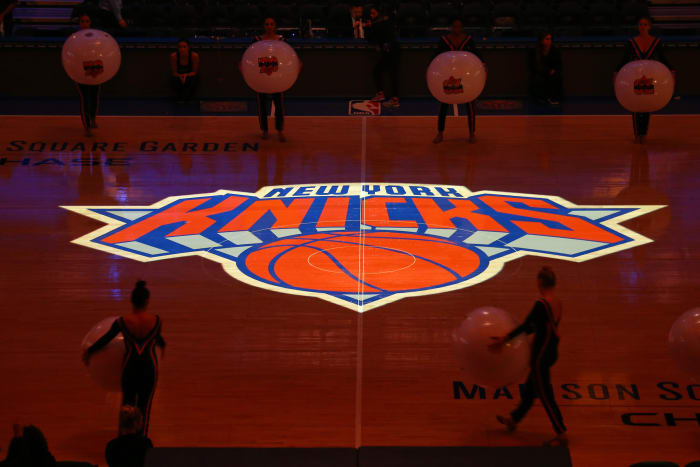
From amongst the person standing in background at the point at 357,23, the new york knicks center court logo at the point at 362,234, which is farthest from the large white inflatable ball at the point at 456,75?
the person standing in background at the point at 357,23

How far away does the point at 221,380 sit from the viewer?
6320mm

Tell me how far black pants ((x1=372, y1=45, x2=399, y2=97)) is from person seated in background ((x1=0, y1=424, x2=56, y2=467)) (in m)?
11.5

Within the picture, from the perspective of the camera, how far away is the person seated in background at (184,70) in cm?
1459

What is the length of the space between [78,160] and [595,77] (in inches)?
335

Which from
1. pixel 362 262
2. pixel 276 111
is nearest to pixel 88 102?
pixel 276 111

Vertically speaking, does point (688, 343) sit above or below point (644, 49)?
below

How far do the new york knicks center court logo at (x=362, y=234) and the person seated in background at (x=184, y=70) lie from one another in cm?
450

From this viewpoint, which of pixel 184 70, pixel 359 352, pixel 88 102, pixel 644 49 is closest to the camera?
pixel 359 352

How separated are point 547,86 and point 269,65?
5249mm

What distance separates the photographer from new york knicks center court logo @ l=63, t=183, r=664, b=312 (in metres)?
8.23

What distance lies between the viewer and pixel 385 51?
1486 cm

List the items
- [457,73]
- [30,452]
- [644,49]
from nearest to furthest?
[30,452] < [457,73] < [644,49]

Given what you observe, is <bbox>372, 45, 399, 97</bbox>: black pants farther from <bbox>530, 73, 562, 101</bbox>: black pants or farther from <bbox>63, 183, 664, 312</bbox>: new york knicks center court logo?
<bbox>63, 183, 664, 312</bbox>: new york knicks center court logo

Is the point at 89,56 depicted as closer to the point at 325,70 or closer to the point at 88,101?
the point at 88,101
